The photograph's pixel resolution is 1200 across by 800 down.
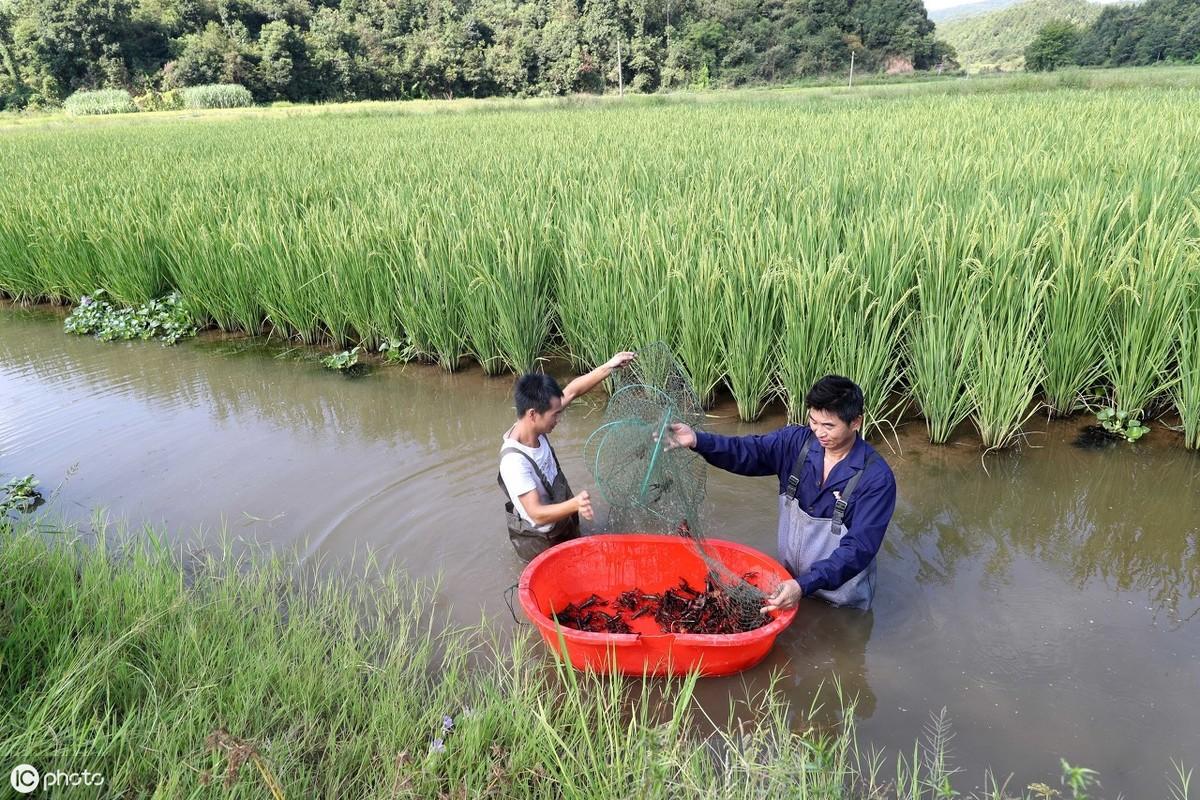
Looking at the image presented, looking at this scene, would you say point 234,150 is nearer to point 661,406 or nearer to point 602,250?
point 602,250

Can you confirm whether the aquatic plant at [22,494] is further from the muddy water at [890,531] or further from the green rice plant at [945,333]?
the green rice plant at [945,333]

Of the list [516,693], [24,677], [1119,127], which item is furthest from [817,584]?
[1119,127]

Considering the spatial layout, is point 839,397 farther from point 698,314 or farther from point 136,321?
point 136,321

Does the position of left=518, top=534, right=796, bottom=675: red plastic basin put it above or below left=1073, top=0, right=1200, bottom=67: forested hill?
below

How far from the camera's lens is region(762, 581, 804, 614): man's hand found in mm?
2154

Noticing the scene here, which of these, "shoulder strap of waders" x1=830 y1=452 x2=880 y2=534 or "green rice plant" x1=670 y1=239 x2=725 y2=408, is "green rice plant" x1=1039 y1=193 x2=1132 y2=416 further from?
"shoulder strap of waders" x1=830 y1=452 x2=880 y2=534

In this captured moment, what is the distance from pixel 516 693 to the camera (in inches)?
76.1

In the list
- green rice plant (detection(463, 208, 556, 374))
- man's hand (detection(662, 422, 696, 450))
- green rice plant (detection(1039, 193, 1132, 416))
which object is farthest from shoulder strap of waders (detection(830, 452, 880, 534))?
green rice plant (detection(463, 208, 556, 374))

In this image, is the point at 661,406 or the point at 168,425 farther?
the point at 168,425

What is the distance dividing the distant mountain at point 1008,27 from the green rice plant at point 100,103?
87.1m

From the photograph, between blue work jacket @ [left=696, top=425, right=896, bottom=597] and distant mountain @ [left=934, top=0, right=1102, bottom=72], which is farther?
distant mountain @ [left=934, top=0, right=1102, bottom=72]

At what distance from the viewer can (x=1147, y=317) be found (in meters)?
3.34

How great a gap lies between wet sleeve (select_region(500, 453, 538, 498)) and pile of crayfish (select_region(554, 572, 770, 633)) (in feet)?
1.46

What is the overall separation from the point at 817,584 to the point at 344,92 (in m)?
44.4
